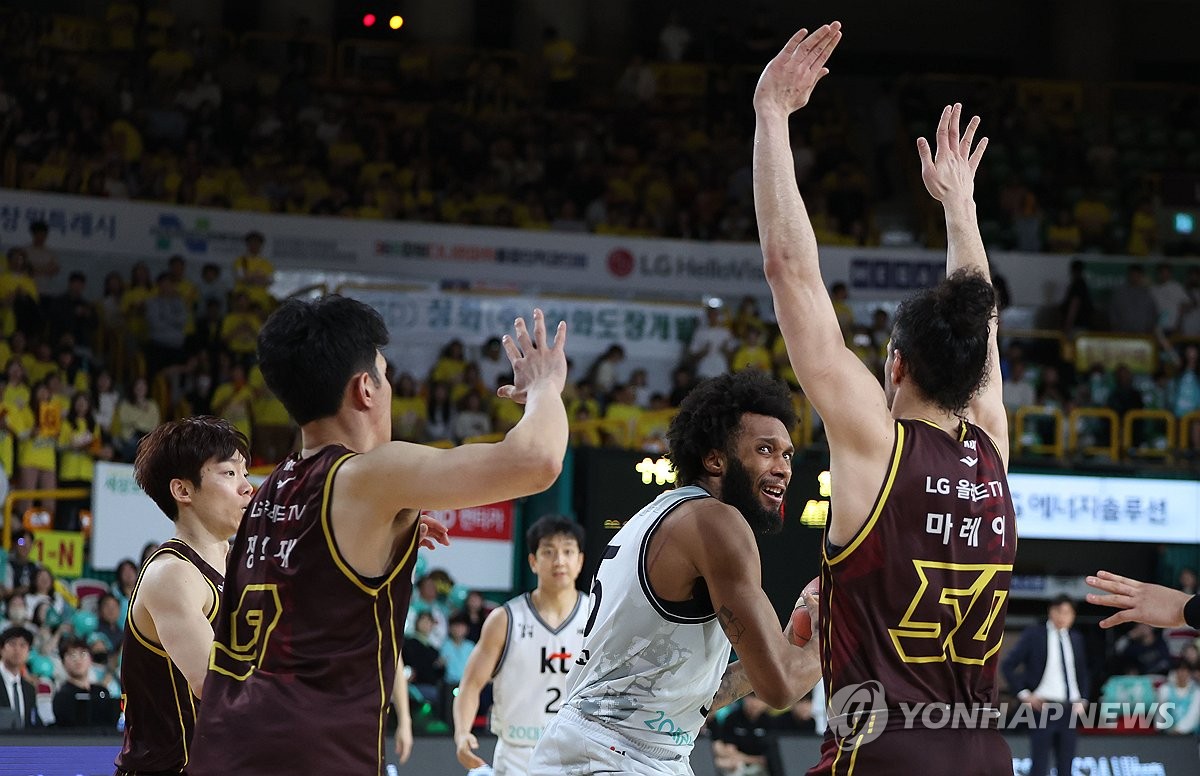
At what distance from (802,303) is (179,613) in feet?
6.70

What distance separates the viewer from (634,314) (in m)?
18.9

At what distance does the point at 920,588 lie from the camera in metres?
3.62

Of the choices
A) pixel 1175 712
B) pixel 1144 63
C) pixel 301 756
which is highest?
pixel 1144 63

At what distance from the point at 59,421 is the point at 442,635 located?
4681 mm

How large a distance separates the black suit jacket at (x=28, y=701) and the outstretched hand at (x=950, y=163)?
8746 millimetres

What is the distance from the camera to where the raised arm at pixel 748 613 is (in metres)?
4.20

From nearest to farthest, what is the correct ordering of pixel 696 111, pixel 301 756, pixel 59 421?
pixel 301 756 < pixel 59 421 < pixel 696 111

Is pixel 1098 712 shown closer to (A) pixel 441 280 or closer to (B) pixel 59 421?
(A) pixel 441 280

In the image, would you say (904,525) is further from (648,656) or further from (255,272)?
(255,272)

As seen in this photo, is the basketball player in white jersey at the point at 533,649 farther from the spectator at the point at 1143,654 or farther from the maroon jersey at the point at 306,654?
the spectator at the point at 1143,654

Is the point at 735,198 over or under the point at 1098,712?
over

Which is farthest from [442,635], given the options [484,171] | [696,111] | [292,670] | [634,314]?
[696,111]

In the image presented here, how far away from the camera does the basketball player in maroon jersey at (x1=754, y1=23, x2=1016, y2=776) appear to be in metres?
3.60

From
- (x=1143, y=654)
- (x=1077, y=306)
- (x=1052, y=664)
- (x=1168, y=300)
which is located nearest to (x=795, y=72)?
(x=1052, y=664)
